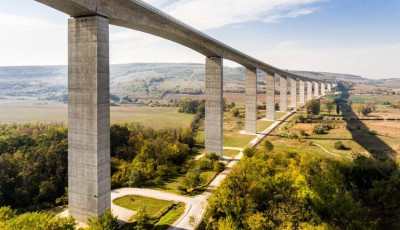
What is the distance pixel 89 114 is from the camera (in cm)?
1825

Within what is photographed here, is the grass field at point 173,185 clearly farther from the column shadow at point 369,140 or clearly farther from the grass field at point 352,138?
the column shadow at point 369,140

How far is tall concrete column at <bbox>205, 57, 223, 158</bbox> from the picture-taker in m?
36.3

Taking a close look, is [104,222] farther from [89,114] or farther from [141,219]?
[89,114]

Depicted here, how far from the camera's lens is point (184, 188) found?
2619 cm

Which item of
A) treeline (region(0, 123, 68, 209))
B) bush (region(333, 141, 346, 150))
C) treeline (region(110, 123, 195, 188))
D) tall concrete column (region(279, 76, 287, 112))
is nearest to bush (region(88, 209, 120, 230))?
treeline (region(110, 123, 195, 188))

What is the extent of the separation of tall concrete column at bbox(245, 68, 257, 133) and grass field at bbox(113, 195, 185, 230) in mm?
A: 32037

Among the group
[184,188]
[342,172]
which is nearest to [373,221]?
[342,172]

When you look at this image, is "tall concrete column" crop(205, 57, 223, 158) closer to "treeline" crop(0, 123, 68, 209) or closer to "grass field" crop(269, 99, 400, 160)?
"grass field" crop(269, 99, 400, 160)

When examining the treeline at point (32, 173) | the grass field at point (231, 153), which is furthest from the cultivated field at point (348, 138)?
the treeline at point (32, 173)

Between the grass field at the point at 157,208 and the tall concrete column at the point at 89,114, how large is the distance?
12.4 feet

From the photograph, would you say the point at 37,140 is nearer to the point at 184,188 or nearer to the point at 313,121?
the point at 184,188

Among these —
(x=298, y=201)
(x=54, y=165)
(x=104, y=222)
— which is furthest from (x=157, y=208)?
(x=54, y=165)

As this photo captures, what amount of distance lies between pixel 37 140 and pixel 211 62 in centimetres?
2626

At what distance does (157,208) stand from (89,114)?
10259 mm
